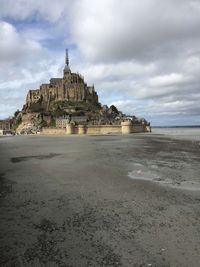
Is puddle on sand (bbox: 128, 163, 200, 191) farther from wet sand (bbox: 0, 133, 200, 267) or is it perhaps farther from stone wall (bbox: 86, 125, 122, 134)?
stone wall (bbox: 86, 125, 122, 134)

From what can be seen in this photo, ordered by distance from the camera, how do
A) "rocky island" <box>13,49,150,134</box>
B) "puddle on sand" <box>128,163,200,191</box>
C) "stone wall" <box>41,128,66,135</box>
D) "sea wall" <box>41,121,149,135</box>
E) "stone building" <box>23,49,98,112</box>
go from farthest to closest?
1. "stone building" <box>23,49,98,112</box>
2. "rocky island" <box>13,49,150,134</box>
3. "stone wall" <box>41,128,66,135</box>
4. "sea wall" <box>41,121,149,135</box>
5. "puddle on sand" <box>128,163,200,191</box>

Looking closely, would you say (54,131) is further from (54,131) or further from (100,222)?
(100,222)

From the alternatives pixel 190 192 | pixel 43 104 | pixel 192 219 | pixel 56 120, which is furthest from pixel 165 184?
pixel 43 104

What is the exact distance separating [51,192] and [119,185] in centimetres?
254

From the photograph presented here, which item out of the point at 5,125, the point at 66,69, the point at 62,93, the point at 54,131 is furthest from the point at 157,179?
the point at 5,125

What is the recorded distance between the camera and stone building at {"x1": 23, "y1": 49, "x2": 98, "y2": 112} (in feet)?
444

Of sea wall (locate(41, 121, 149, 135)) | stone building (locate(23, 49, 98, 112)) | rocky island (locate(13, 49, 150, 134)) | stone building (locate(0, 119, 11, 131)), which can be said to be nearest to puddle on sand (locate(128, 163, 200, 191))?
sea wall (locate(41, 121, 149, 135))

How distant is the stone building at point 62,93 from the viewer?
444 ft

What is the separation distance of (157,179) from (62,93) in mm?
125628

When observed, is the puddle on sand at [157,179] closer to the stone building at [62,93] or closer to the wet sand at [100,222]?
the wet sand at [100,222]

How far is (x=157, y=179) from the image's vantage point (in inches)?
504

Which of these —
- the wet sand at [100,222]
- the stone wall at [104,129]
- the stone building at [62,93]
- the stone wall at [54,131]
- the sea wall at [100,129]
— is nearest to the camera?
the wet sand at [100,222]

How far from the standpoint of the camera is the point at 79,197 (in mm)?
9633

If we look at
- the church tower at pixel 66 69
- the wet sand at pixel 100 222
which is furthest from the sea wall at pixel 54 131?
the wet sand at pixel 100 222
